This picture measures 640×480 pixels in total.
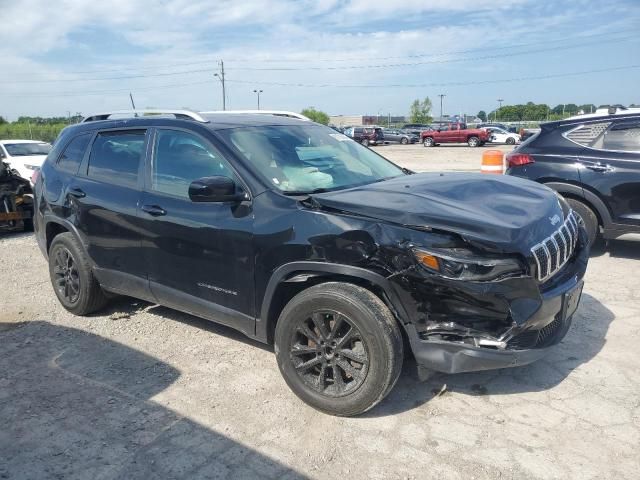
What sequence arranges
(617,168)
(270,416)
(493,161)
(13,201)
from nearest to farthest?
(270,416) < (617,168) < (493,161) < (13,201)

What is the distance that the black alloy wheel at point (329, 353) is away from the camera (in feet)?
10.4

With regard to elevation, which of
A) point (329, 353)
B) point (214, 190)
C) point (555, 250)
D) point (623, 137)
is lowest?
point (329, 353)

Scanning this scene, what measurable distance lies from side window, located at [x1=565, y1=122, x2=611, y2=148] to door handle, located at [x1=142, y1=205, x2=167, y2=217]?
499cm

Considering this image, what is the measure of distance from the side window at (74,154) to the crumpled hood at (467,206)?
2.63 m

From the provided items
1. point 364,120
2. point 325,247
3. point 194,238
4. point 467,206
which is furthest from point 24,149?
point 364,120

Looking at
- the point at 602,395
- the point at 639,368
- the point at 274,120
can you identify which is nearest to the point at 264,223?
the point at 274,120

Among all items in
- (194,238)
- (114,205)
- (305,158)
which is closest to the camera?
(194,238)

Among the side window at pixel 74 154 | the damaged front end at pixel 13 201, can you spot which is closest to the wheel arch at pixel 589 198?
the side window at pixel 74 154

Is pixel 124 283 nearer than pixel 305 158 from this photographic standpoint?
No

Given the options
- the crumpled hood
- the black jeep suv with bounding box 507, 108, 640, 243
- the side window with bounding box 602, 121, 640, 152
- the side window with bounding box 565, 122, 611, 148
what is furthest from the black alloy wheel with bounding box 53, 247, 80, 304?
the side window with bounding box 602, 121, 640, 152

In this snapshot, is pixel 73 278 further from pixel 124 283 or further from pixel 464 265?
pixel 464 265

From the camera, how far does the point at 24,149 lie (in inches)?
625

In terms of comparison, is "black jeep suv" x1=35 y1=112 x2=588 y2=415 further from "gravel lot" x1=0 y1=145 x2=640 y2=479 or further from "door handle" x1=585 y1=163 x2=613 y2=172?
"door handle" x1=585 y1=163 x2=613 y2=172

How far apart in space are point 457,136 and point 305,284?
127ft
